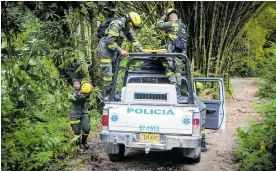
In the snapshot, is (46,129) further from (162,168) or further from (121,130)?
(162,168)

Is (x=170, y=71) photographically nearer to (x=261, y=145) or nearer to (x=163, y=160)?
(x=163, y=160)

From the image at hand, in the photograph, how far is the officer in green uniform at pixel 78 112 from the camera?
617 centimetres

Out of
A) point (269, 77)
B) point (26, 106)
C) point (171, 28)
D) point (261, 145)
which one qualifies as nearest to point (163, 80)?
point (171, 28)

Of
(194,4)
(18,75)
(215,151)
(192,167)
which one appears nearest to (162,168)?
(192,167)

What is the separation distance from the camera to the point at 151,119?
5.27 m

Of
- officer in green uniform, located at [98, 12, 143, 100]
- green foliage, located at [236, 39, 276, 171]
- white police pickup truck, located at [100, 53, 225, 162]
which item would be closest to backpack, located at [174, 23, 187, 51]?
officer in green uniform, located at [98, 12, 143, 100]

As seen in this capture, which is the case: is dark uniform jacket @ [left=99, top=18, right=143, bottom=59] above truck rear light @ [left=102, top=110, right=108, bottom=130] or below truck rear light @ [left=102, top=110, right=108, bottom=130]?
above

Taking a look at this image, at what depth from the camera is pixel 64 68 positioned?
25.6ft

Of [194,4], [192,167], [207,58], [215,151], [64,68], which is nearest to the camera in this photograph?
[192,167]

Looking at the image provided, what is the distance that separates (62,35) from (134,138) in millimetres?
2893

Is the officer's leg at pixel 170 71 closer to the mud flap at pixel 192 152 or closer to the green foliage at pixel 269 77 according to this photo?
the mud flap at pixel 192 152

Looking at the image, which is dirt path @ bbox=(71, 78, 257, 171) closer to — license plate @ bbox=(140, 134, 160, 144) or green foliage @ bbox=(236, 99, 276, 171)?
green foliage @ bbox=(236, 99, 276, 171)

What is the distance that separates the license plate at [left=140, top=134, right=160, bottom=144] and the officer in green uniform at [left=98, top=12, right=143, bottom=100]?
1.68 metres

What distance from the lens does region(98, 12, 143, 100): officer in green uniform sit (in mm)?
6738
